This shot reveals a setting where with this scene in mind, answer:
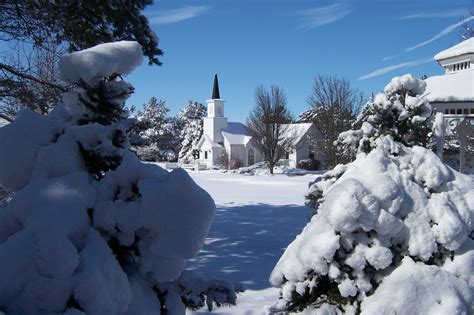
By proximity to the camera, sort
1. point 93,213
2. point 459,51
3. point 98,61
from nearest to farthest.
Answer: point 93,213
point 98,61
point 459,51

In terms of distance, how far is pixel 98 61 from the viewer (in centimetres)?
244

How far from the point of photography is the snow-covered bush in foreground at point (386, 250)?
11.4 ft

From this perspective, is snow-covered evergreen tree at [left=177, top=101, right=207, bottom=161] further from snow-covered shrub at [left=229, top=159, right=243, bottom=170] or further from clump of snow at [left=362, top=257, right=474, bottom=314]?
clump of snow at [left=362, top=257, right=474, bottom=314]

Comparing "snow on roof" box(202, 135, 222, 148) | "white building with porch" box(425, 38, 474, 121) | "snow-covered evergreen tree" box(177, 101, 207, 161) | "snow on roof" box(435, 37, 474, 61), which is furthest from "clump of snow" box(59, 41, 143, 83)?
"snow-covered evergreen tree" box(177, 101, 207, 161)

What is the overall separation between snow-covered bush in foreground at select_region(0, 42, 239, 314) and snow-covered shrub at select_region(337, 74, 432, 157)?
4.10 metres

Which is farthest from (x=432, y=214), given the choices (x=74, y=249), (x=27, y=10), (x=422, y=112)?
(x=27, y=10)

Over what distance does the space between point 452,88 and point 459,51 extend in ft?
16.9

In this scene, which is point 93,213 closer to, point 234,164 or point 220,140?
point 234,164

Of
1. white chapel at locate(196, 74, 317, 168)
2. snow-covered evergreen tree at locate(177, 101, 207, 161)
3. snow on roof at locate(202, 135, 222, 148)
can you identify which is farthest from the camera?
snow-covered evergreen tree at locate(177, 101, 207, 161)

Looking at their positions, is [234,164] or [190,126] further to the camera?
[190,126]

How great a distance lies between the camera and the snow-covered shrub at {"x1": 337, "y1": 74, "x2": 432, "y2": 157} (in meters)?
5.70

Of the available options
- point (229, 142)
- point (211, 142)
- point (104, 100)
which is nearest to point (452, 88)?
point (229, 142)

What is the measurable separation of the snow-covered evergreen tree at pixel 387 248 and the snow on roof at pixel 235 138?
157 ft

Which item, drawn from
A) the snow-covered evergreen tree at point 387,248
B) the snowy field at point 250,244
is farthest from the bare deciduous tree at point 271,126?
the snow-covered evergreen tree at point 387,248
